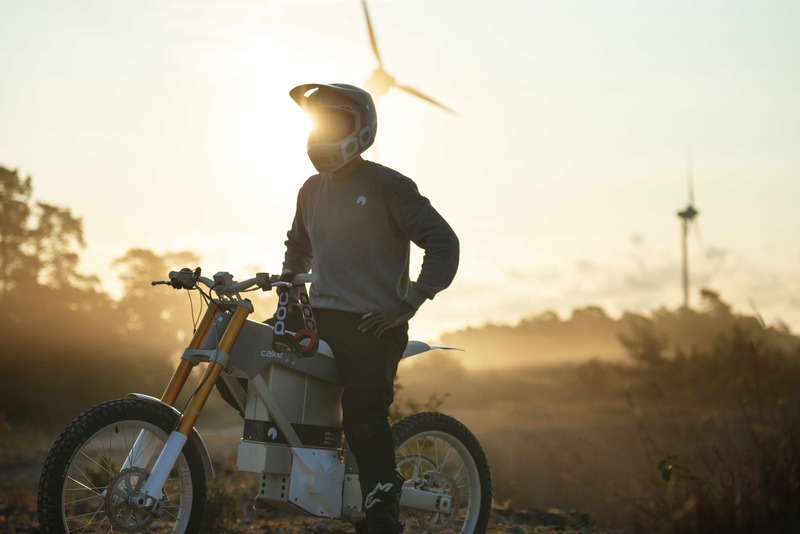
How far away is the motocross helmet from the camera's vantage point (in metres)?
6.06

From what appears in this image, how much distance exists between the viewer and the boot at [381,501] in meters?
5.74

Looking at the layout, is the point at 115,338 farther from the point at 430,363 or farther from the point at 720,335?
the point at 720,335

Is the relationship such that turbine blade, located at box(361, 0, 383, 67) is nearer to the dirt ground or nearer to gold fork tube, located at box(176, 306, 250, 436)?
the dirt ground

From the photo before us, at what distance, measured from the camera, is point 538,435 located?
27062 mm

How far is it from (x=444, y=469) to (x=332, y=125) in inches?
97.6

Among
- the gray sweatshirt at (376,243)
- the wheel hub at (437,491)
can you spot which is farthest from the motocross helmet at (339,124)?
the wheel hub at (437,491)

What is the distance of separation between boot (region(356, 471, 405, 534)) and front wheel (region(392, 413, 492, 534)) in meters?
0.45

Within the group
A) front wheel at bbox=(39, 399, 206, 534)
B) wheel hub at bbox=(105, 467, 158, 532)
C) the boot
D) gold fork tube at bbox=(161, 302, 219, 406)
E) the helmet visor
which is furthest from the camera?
the helmet visor

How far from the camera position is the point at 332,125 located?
20.3 ft

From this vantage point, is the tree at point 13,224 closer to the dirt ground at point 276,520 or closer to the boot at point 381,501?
the dirt ground at point 276,520

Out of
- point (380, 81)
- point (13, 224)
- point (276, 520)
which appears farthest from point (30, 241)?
point (276, 520)

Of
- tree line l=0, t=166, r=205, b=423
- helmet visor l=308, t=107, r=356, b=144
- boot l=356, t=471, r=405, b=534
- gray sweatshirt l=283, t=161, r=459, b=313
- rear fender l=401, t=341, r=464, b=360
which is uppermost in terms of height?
tree line l=0, t=166, r=205, b=423

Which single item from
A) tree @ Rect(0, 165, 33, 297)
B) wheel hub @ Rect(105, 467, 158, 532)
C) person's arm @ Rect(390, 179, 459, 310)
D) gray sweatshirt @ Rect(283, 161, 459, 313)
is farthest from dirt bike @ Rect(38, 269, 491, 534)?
tree @ Rect(0, 165, 33, 297)

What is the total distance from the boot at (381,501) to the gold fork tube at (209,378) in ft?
3.73
